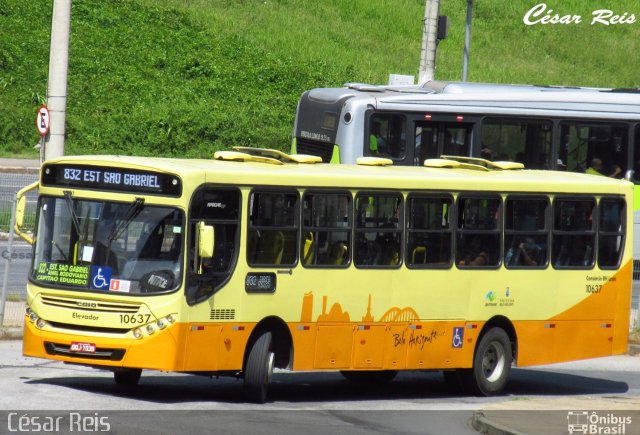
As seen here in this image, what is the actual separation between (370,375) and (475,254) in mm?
2128

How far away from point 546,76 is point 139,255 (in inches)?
1800

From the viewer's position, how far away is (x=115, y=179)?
1324 cm

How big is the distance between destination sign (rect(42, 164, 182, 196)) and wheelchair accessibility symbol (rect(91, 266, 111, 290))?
0.83 metres

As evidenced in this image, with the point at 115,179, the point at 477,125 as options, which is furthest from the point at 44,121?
the point at 477,125

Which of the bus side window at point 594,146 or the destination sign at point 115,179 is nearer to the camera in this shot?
the destination sign at point 115,179

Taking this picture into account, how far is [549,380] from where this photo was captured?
17656 mm

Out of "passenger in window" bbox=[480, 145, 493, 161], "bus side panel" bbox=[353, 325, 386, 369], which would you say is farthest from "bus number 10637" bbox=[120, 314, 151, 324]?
"passenger in window" bbox=[480, 145, 493, 161]

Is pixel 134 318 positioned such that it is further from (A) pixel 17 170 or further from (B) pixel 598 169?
(A) pixel 17 170

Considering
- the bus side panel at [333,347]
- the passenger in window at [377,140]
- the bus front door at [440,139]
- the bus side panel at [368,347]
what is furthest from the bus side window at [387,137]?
the bus side panel at [333,347]

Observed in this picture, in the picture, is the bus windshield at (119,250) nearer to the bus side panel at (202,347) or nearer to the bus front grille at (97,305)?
the bus front grille at (97,305)

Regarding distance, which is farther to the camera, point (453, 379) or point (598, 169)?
point (598, 169)

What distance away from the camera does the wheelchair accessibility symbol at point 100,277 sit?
42.6 ft

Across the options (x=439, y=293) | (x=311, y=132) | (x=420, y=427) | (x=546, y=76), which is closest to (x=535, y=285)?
(x=439, y=293)

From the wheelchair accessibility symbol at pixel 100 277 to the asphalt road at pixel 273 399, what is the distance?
1.12m
